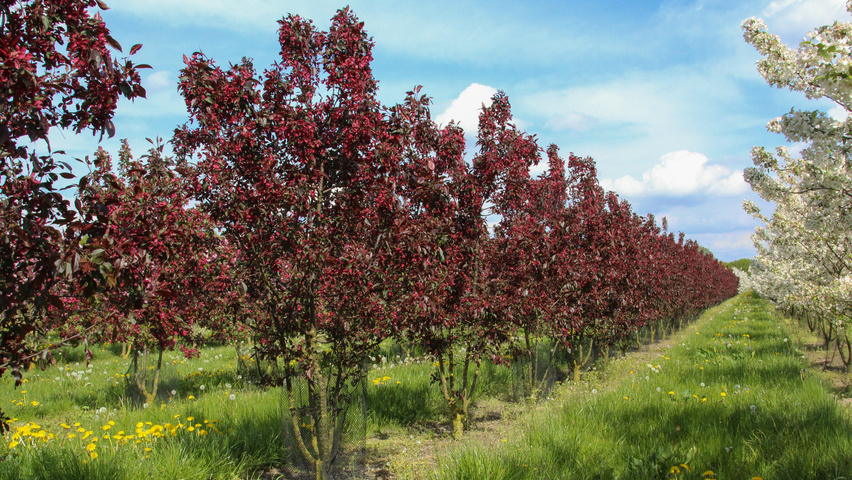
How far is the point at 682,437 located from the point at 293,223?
4.17 m

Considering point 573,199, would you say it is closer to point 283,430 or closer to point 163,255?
point 283,430

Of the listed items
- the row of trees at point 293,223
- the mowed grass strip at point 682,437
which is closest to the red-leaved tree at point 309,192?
the row of trees at point 293,223

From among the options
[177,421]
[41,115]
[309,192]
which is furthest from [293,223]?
[177,421]

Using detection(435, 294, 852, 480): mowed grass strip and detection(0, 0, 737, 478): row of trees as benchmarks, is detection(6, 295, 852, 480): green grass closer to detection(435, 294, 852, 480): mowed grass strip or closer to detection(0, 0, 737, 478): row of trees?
detection(435, 294, 852, 480): mowed grass strip

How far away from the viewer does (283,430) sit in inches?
202

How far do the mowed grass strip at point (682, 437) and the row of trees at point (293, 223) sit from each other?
1.28 m

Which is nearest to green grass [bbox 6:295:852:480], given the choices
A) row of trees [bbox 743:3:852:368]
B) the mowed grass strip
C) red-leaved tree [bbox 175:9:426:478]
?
the mowed grass strip

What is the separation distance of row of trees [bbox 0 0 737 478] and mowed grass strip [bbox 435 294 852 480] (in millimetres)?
1275

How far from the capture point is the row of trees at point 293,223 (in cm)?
250

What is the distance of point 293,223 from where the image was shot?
13.4 ft

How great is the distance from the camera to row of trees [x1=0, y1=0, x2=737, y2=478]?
250 centimetres

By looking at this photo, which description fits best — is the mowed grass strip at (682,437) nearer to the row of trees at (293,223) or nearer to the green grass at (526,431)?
the green grass at (526,431)

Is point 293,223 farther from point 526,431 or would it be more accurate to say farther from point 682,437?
point 682,437

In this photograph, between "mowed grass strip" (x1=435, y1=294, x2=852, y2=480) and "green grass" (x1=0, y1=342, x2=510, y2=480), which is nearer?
"mowed grass strip" (x1=435, y1=294, x2=852, y2=480)
